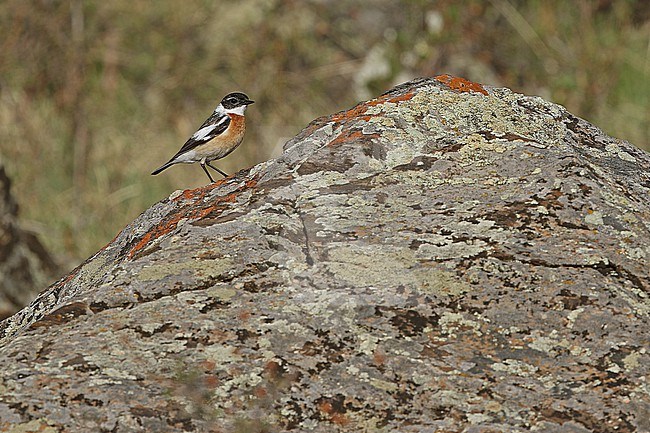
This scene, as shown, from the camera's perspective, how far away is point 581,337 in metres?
2.58

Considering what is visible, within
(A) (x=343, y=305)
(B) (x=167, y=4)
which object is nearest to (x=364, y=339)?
(A) (x=343, y=305)

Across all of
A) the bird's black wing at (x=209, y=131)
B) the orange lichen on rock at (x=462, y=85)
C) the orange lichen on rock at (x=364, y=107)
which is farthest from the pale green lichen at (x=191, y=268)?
the bird's black wing at (x=209, y=131)

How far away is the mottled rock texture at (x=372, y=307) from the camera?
2441 mm

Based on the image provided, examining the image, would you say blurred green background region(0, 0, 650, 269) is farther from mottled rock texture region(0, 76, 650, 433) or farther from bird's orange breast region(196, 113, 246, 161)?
mottled rock texture region(0, 76, 650, 433)

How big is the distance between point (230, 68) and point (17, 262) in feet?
17.6

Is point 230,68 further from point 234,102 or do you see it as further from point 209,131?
point 209,131

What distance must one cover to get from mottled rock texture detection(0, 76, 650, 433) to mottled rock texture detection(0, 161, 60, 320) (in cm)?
288

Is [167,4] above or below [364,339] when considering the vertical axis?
above

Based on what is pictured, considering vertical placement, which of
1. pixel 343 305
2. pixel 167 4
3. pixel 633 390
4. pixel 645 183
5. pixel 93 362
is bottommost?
pixel 633 390

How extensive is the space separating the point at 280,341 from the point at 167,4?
32.2 ft

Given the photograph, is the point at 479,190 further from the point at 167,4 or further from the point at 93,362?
the point at 167,4

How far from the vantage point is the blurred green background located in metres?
9.16

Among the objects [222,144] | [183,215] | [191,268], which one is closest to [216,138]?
[222,144]

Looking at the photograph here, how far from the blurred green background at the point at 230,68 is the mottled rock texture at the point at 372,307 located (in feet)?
18.8
